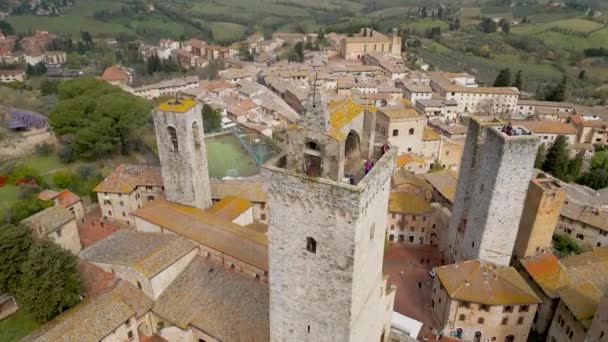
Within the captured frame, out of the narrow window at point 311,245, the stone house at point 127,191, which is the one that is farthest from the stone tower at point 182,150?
the narrow window at point 311,245

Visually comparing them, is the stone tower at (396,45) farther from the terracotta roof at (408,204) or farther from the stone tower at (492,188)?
the stone tower at (492,188)

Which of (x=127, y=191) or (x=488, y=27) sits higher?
(x=488, y=27)

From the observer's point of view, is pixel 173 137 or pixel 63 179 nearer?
pixel 173 137

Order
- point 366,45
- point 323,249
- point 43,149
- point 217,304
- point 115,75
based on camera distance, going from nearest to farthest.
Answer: point 323,249, point 217,304, point 43,149, point 115,75, point 366,45

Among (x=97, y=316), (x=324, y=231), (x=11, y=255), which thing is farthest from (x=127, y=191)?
(x=324, y=231)

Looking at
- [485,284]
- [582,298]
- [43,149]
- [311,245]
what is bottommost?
[485,284]

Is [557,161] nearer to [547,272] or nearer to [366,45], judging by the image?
[547,272]

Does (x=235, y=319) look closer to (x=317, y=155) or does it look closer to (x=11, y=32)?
(x=317, y=155)
